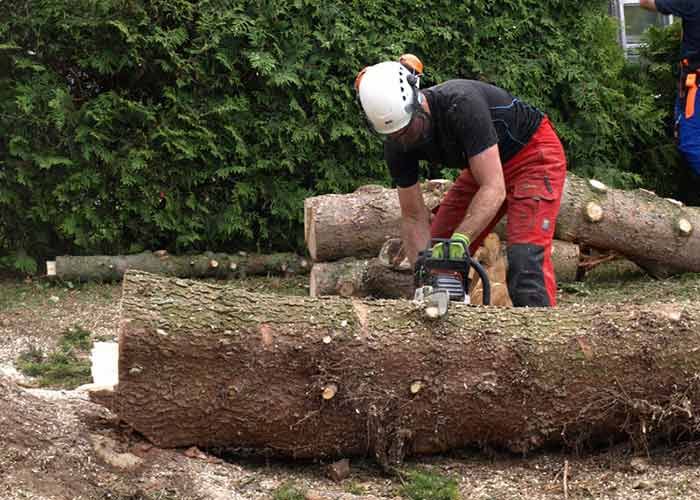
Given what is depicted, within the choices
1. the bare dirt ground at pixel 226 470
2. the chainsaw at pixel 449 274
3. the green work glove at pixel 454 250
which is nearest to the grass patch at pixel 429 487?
the bare dirt ground at pixel 226 470

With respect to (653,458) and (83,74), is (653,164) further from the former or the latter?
(653,458)

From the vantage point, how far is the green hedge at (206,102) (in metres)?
8.20

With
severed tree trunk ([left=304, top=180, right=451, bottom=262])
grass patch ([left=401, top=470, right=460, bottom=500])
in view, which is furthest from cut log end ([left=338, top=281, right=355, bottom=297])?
grass patch ([left=401, top=470, right=460, bottom=500])

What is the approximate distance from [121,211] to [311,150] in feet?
5.46

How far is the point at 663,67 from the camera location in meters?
9.92

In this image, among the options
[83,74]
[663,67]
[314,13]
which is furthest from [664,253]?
[83,74]

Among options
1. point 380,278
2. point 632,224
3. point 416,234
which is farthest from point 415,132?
point 632,224

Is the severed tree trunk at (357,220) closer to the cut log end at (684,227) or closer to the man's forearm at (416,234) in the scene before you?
the cut log end at (684,227)

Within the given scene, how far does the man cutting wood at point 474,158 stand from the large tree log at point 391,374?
20.7 inches

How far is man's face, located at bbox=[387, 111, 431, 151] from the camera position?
4.86m

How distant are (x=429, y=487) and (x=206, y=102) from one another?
5.15 meters

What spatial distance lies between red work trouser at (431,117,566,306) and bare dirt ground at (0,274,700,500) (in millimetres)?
695

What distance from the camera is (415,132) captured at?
490cm

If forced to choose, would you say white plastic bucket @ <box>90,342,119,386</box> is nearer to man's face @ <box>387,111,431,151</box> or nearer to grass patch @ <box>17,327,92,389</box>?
grass patch @ <box>17,327,92,389</box>
